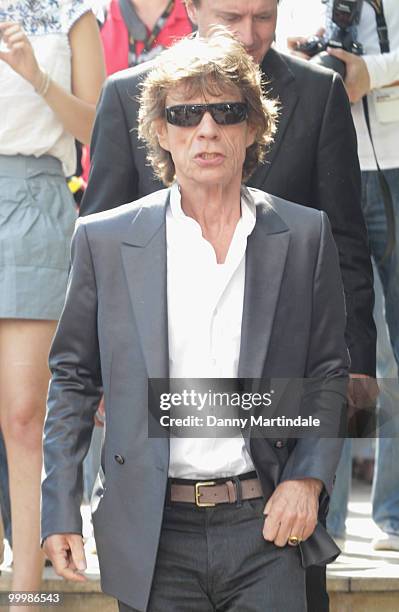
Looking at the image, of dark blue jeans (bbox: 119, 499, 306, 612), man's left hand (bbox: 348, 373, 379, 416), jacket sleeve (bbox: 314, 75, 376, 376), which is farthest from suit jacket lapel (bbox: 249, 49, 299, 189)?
dark blue jeans (bbox: 119, 499, 306, 612)

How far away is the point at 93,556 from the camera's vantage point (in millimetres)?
5438

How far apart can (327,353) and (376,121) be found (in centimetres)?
187

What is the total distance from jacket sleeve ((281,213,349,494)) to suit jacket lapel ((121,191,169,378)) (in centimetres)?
43

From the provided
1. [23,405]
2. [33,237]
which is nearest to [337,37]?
[33,237]

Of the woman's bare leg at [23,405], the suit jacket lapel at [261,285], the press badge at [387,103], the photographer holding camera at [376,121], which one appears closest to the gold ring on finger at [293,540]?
the suit jacket lapel at [261,285]

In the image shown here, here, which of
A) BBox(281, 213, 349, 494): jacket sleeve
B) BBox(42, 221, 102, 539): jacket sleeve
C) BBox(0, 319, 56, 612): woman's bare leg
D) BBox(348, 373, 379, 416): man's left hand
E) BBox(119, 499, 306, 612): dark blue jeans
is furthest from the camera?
BBox(0, 319, 56, 612): woman's bare leg

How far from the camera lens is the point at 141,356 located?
3.65 meters

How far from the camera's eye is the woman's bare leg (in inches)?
195

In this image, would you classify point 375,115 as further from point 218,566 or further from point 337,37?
point 218,566

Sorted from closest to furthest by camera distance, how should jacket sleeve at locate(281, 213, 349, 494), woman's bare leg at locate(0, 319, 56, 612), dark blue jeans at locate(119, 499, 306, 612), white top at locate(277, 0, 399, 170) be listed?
1. dark blue jeans at locate(119, 499, 306, 612)
2. jacket sleeve at locate(281, 213, 349, 494)
3. woman's bare leg at locate(0, 319, 56, 612)
4. white top at locate(277, 0, 399, 170)

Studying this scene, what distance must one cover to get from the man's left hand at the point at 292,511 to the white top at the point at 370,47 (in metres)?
2.09

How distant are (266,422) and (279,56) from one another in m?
1.53

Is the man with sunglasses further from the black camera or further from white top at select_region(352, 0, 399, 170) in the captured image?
white top at select_region(352, 0, 399, 170)

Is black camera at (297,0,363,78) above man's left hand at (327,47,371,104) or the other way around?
above
